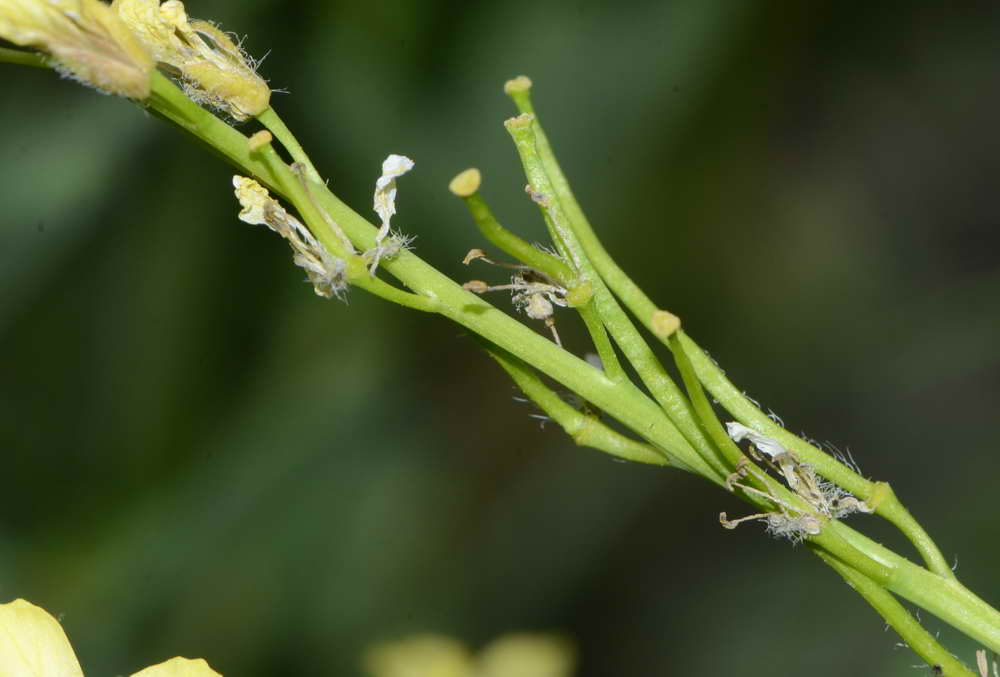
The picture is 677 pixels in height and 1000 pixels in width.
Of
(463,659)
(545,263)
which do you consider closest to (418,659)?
(463,659)

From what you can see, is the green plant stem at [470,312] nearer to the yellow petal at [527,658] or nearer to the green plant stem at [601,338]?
the green plant stem at [601,338]

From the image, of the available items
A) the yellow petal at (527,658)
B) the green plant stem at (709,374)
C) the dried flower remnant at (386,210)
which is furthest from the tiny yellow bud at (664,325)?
the yellow petal at (527,658)

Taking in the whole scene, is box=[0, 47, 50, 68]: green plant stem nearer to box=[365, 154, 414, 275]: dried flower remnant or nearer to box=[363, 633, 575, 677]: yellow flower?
box=[365, 154, 414, 275]: dried flower remnant

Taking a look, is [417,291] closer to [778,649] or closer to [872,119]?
[778,649]

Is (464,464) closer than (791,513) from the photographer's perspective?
No

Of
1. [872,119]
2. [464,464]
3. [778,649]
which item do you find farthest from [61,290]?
[872,119]
